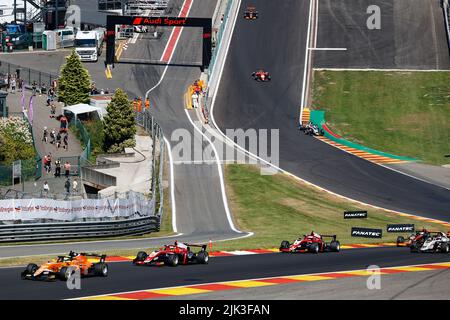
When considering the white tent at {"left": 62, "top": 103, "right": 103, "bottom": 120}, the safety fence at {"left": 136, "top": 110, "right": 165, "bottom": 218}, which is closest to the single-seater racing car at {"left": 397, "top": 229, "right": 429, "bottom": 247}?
the safety fence at {"left": 136, "top": 110, "right": 165, "bottom": 218}

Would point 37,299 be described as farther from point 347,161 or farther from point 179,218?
point 347,161

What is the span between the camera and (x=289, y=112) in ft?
253

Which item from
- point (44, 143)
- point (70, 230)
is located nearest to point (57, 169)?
point (44, 143)

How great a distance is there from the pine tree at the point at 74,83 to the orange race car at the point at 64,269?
1804 inches

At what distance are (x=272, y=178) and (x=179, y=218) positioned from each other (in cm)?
1059

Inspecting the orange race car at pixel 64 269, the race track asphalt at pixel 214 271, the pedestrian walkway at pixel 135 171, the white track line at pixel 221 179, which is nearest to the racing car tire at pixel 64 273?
the orange race car at pixel 64 269

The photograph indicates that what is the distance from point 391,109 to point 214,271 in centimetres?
4945

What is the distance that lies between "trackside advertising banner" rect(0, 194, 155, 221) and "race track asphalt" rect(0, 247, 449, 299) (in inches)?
323

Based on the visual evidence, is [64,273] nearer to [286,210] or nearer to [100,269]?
[100,269]

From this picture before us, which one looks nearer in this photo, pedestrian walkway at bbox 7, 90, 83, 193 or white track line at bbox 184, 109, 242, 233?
white track line at bbox 184, 109, 242, 233

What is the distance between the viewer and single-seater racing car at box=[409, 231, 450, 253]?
37688 millimetres

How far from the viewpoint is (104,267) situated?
30.0m

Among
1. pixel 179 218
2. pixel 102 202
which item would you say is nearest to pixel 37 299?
pixel 102 202

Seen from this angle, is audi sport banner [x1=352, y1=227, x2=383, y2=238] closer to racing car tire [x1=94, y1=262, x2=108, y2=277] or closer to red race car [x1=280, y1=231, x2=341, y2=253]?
red race car [x1=280, y1=231, x2=341, y2=253]
